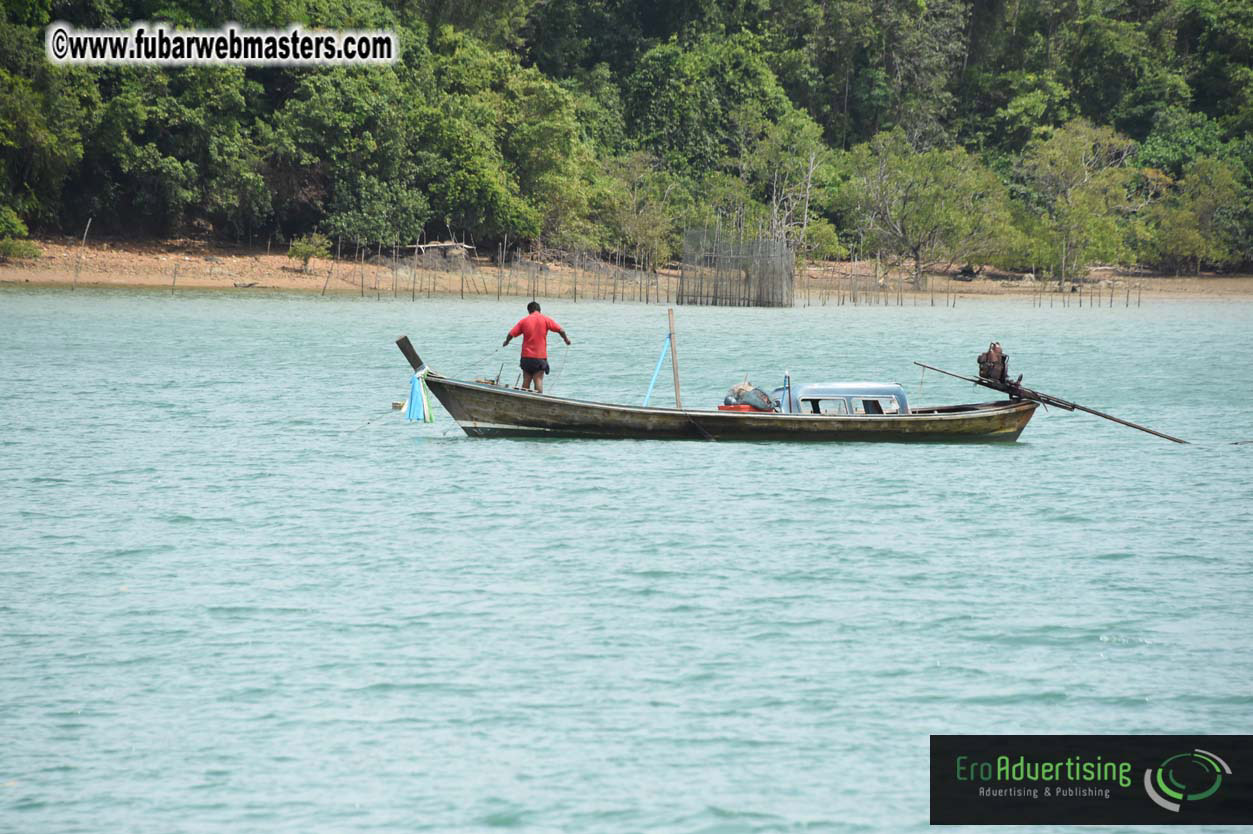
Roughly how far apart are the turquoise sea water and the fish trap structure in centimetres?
2808

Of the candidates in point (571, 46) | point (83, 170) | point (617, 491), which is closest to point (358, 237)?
point (83, 170)

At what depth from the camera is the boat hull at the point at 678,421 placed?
65.3 ft

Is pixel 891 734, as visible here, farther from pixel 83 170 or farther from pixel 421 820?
pixel 83 170

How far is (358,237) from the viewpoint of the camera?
Answer: 54469 mm

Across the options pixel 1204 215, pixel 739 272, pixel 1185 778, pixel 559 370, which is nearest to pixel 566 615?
pixel 1185 778

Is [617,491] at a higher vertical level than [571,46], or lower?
lower

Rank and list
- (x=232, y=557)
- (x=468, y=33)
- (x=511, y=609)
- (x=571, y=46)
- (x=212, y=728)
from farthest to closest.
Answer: (x=571, y=46) → (x=468, y=33) → (x=232, y=557) → (x=511, y=609) → (x=212, y=728)

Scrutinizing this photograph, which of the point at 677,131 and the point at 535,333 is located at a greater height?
the point at 677,131

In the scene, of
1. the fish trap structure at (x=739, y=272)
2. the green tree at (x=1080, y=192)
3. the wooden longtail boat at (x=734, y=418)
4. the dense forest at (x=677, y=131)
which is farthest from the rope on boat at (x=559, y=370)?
the green tree at (x=1080, y=192)

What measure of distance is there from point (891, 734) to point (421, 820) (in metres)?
3.14

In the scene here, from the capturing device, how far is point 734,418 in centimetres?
2000

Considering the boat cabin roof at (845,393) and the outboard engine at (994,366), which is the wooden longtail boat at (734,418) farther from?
the outboard engine at (994,366)

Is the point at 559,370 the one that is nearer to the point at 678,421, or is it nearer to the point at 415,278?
the point at 678,421

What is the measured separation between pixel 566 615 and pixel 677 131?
195 feet
